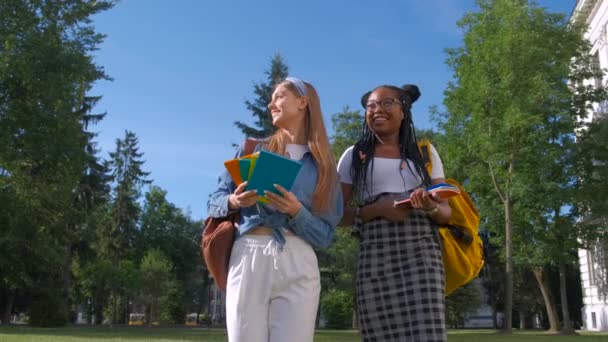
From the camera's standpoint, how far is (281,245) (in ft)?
9.12

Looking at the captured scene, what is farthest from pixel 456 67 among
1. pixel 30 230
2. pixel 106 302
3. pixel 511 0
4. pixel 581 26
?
pixel 106 302

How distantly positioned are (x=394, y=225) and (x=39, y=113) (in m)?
22.3

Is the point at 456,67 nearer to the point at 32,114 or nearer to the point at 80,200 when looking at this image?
the point at 32,114

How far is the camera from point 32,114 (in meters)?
23.2

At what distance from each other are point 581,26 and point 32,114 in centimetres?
2459

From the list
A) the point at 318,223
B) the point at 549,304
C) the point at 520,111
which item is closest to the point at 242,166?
the point at 318,223

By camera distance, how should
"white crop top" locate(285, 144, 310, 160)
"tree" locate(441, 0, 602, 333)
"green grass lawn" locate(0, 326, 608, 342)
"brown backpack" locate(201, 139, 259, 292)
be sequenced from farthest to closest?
1. "tree" locate(441, 0, 602, 333)
2. "green grass lawn" locate(0, 326, 608, 342)
3. "white crop top" locate(285, 144, 310, 160)
4. "brown backpack" locate(201, 139, 259, 292)

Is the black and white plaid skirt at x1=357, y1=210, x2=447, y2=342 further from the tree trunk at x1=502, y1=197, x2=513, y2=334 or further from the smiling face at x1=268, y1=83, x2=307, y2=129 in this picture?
the tree trunk at x1=502, y1=197, x2=513, y2=334

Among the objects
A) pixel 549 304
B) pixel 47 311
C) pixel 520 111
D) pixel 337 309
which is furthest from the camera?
pixel 337 309

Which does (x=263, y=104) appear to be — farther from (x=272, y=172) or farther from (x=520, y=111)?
(x=272, y=172)

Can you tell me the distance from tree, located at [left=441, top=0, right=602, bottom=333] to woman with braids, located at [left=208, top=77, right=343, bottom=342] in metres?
25.1

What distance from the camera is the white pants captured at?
266 cm

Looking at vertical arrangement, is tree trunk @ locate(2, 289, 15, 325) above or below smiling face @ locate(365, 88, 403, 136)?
below

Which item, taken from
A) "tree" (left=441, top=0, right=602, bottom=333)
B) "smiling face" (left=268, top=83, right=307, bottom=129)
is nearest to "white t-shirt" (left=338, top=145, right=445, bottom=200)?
"smiling face" (left=268, top=83, right=307, bottom=129)
